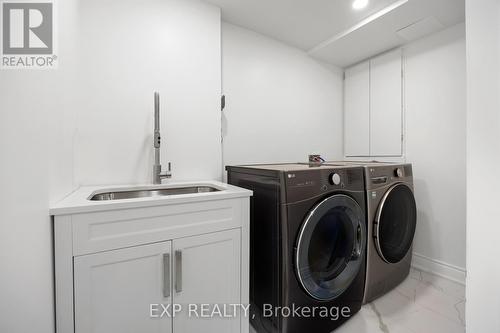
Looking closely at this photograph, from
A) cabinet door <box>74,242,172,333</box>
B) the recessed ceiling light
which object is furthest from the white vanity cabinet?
the recessed ceiling light

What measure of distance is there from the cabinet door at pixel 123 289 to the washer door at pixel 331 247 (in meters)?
0.69

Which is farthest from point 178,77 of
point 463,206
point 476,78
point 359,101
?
point 463,206

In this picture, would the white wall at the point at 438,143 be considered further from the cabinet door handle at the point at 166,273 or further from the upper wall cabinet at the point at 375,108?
the cabinet door handle at the point at 166,273

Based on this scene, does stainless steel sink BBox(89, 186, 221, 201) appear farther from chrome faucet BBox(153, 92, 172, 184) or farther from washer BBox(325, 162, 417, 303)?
washer BBox(325, 162, 417, 303)

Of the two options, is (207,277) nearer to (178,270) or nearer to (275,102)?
(178,270)

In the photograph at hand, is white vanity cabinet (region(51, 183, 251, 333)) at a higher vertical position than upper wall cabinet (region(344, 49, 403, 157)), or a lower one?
lower

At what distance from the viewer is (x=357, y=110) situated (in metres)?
2.47

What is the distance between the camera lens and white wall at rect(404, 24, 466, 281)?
1766 mm

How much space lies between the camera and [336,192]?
127cm

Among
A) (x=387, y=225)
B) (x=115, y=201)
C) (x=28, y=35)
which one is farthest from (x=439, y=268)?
(x=28, y=35)

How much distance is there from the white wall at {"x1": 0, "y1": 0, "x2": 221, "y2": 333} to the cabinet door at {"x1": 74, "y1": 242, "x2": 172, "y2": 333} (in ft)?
0.34

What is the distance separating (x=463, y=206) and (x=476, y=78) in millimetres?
1647

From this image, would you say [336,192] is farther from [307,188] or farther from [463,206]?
[463,206]

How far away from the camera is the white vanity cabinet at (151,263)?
78cm
